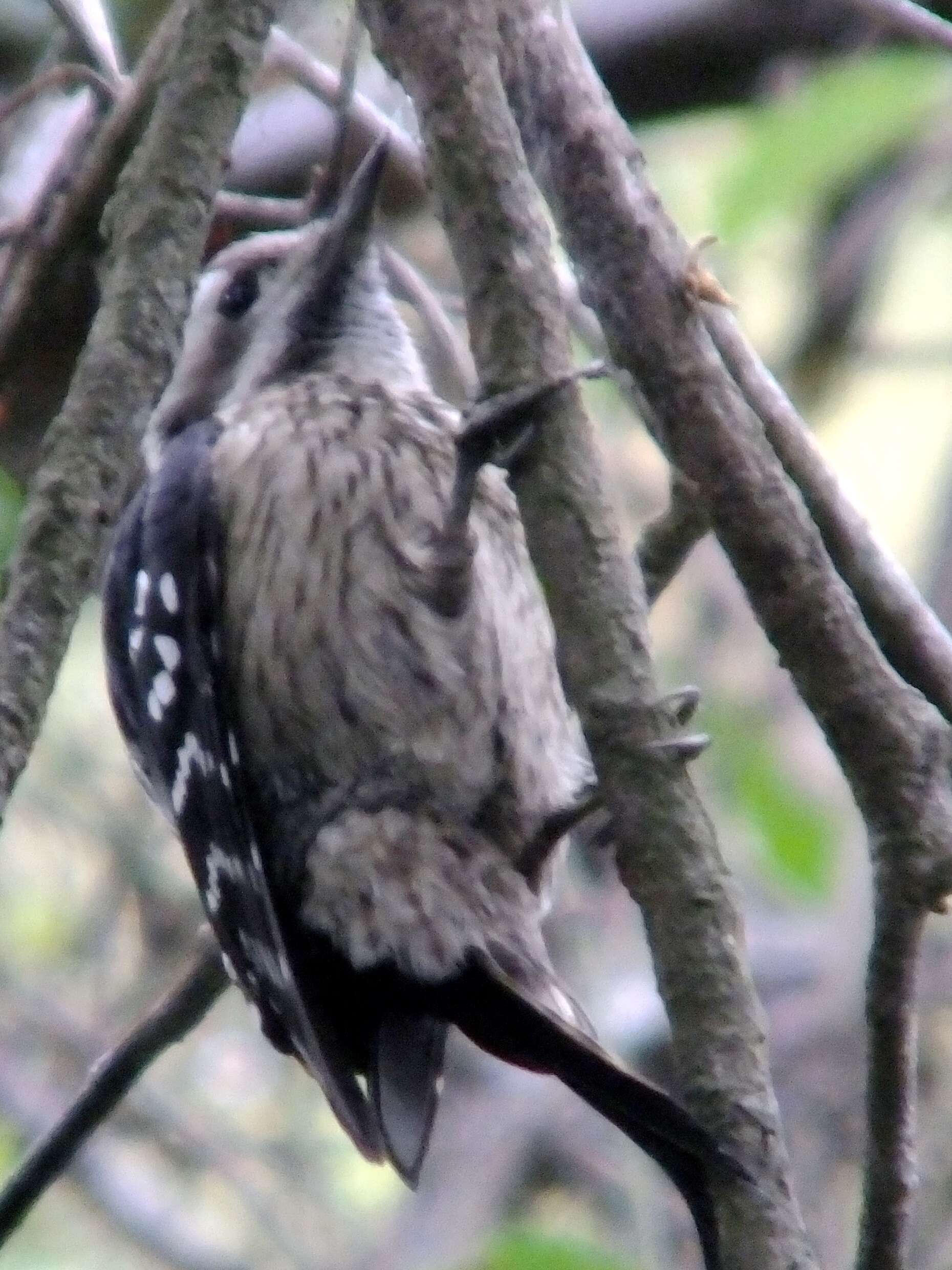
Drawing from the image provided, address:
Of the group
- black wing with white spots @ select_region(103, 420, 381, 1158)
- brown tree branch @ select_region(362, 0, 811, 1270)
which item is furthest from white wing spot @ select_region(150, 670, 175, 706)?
brown tree branch @ select_region(362, 0, 811, 1270)

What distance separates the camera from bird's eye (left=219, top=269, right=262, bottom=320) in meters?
2.95

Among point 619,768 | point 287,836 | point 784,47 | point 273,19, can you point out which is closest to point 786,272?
point 784,47

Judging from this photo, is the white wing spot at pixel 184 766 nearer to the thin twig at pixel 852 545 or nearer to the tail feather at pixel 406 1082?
the tail feather at pixel 406 1082

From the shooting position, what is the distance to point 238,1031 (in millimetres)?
5488

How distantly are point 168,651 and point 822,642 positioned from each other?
3.80 feet

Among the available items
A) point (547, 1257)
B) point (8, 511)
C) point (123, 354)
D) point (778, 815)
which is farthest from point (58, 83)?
point (778, 815)

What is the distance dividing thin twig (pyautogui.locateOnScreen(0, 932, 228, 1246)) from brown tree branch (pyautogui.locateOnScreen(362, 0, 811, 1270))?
72cm

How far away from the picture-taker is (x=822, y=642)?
1518mm

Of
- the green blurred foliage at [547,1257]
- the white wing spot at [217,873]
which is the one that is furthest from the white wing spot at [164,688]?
the green blurred foliage at [547,1257]

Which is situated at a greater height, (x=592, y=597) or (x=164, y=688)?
(x=592, y=597)

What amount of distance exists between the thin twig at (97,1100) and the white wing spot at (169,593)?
0.52 m

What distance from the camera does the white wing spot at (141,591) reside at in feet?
8.35

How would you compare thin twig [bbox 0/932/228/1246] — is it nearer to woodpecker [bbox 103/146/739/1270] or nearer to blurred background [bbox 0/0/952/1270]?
woodpecker [bbox 103/146/739/1270]

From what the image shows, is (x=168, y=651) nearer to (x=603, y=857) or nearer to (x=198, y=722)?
(x=198, y=722)
